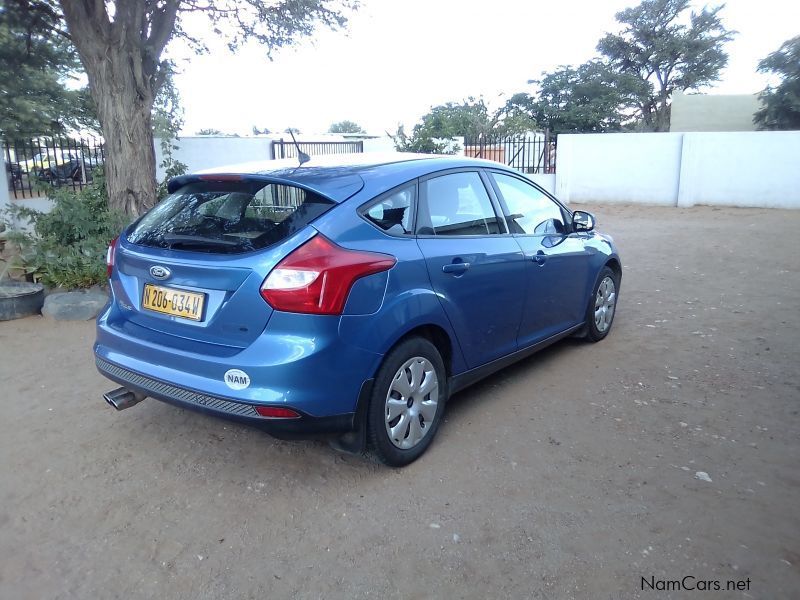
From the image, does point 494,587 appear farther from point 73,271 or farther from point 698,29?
point 698,29

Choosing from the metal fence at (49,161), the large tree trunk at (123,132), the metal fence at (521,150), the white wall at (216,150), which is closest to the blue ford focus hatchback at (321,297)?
the large tree trunk at (123,132)

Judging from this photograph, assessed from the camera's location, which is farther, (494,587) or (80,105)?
(80,105)

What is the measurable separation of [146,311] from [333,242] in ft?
3.65

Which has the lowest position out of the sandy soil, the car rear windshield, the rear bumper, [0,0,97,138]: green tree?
the sandy soil

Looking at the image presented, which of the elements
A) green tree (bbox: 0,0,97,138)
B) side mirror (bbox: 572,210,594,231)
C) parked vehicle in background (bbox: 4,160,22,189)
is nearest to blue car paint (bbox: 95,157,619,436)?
side mirror (bbox: 572,210,594,231)

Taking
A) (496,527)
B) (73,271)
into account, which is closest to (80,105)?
(73,271)

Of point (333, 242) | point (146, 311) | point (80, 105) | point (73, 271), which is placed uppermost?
point (80, 105)

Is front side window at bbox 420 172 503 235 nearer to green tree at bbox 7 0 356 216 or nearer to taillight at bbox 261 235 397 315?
taillight at bbox 261 235 397 315

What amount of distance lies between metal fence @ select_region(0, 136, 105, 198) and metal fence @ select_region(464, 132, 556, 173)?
985 centimetres

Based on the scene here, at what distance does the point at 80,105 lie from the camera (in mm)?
20391

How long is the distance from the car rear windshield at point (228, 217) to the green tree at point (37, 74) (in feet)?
22.4

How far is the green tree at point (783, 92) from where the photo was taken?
24.5 metres

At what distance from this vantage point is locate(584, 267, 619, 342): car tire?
5430 mm

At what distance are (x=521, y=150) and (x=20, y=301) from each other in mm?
14594
